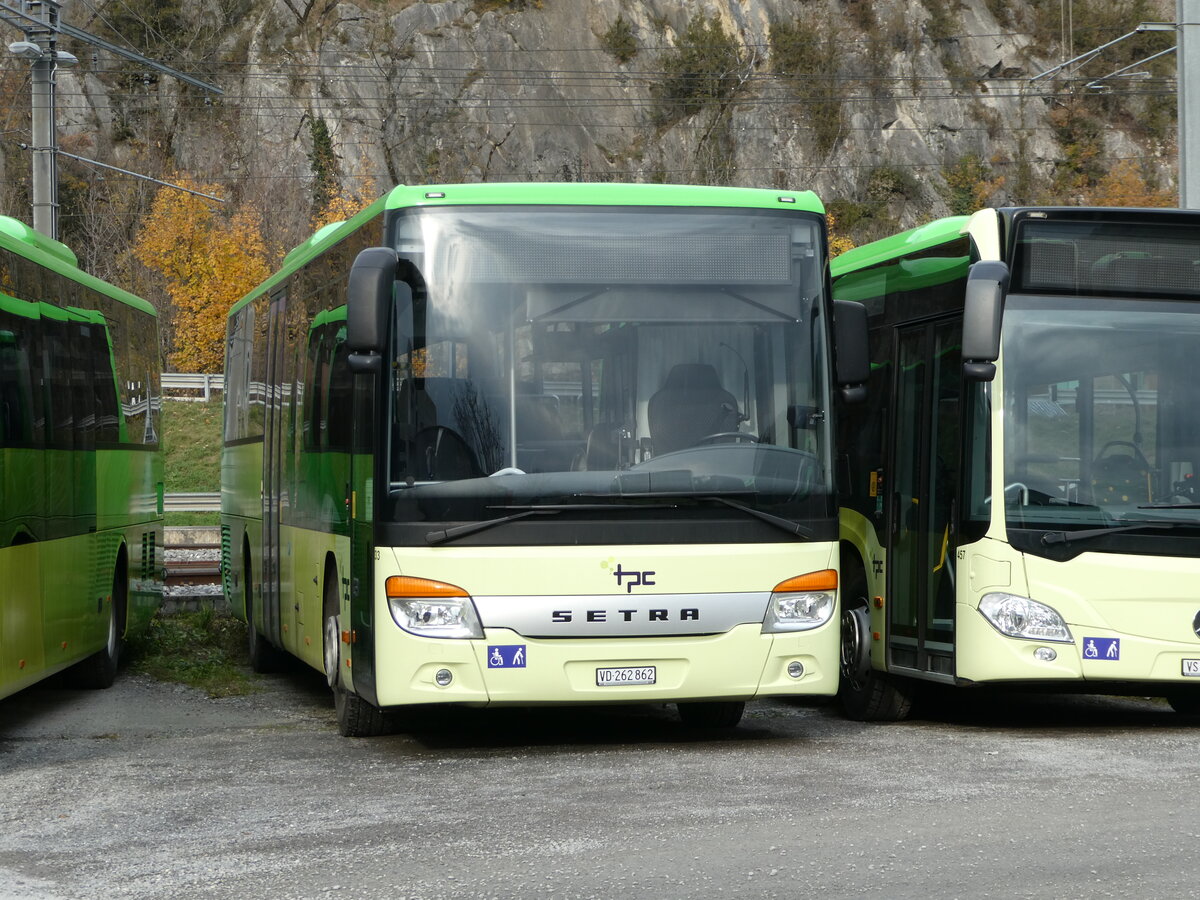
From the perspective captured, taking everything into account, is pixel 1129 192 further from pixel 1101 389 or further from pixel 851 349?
pixel 851 349

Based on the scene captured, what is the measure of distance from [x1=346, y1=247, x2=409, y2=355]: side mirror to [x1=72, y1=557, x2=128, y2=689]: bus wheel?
6.02m

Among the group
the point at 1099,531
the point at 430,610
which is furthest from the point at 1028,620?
the point at 430,610

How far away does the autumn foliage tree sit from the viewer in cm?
6075

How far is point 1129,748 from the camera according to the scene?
9.76 metres

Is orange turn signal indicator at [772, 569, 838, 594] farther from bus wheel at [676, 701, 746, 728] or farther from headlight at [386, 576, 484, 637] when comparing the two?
headlight at [386, 576, 484, 637]

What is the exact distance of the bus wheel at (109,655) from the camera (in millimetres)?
14133

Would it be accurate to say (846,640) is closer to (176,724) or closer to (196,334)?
(176,724)

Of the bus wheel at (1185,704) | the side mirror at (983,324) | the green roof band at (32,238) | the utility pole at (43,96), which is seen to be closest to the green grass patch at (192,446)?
the utility pole at (43,96)

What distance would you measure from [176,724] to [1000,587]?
5549mm

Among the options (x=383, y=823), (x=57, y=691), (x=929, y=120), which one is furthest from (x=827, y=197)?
(x=383, y=823)

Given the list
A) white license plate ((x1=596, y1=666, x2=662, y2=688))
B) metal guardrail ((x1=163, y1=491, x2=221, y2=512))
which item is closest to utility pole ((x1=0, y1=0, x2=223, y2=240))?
metal guardrail ((x1=163, y1=491, x2=221, y2=512))

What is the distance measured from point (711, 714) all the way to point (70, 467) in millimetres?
4745

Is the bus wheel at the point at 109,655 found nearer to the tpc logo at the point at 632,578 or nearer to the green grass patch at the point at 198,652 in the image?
the green grass patch at the point at 198,652

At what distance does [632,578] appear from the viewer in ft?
30.8
